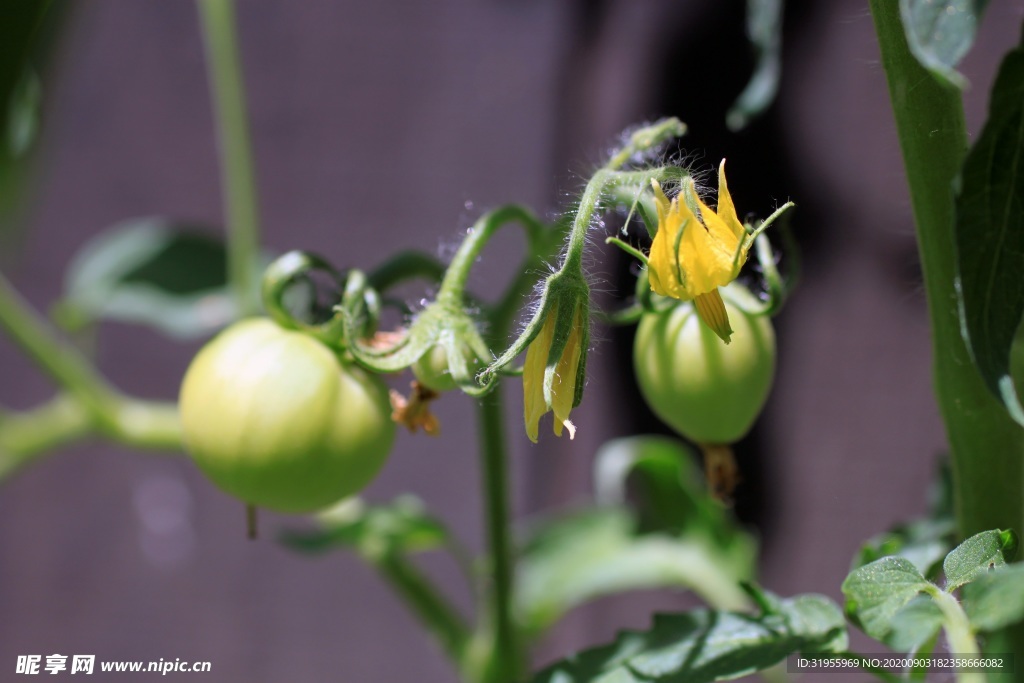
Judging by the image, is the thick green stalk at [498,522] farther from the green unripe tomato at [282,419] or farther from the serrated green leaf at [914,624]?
the serrated green leaf at [914,624]

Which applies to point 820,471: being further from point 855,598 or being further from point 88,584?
point 88,584

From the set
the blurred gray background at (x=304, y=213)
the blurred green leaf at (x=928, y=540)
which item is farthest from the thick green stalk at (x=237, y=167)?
the blurred gray background at (x=304, y=213)

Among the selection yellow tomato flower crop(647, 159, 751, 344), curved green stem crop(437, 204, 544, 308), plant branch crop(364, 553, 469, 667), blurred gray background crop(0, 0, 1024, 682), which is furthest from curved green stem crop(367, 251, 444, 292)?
blurred gray background crop(0, 0, 1024, 682)

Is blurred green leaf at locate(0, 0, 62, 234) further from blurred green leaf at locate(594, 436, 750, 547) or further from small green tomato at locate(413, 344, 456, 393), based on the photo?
blurred green leaf at locate(594, 436, 750, 547)

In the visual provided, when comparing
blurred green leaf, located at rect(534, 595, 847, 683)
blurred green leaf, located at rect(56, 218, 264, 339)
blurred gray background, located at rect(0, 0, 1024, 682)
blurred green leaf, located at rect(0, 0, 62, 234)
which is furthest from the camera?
blurred gray background, located at rect(0, 0, 1024, 682)

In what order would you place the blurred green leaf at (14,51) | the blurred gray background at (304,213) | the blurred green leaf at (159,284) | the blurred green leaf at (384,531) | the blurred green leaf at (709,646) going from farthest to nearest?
1. the blurred gray background at (304,213)
2. the blurred green leaf at (159,284)
3. the blurred green leaf at (384,531)
4. the blurred green leaf at (709,646)
5. the blurred green leaf at (14,51)
